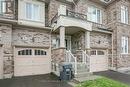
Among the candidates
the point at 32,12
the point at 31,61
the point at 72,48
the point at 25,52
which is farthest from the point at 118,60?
the point at 32,12

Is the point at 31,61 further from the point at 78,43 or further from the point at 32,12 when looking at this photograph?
the point at 78,43

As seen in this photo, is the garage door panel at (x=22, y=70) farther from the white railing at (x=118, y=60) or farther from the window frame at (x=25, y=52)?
the white railing at (x=118, y=60)

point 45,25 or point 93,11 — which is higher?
point 93,11

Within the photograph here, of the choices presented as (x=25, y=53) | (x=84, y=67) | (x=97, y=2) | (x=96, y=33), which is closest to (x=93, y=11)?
(x=97, y=2)

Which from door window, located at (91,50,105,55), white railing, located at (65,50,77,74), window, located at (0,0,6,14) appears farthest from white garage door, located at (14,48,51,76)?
door window, located at (91,50,105,55)

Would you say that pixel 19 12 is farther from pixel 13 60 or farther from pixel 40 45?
pixel 13 60

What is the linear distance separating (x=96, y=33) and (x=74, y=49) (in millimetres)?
2964

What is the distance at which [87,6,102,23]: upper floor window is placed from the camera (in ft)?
51.3

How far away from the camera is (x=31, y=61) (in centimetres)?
1182

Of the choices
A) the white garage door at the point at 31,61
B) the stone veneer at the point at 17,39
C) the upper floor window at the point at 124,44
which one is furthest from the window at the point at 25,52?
the upper floor window at the point at 124,44

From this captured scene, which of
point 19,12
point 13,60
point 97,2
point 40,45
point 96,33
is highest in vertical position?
point 97,2

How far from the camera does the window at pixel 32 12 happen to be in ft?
41.1

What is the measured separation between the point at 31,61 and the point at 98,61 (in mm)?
7292

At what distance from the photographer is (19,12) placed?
1199cm
